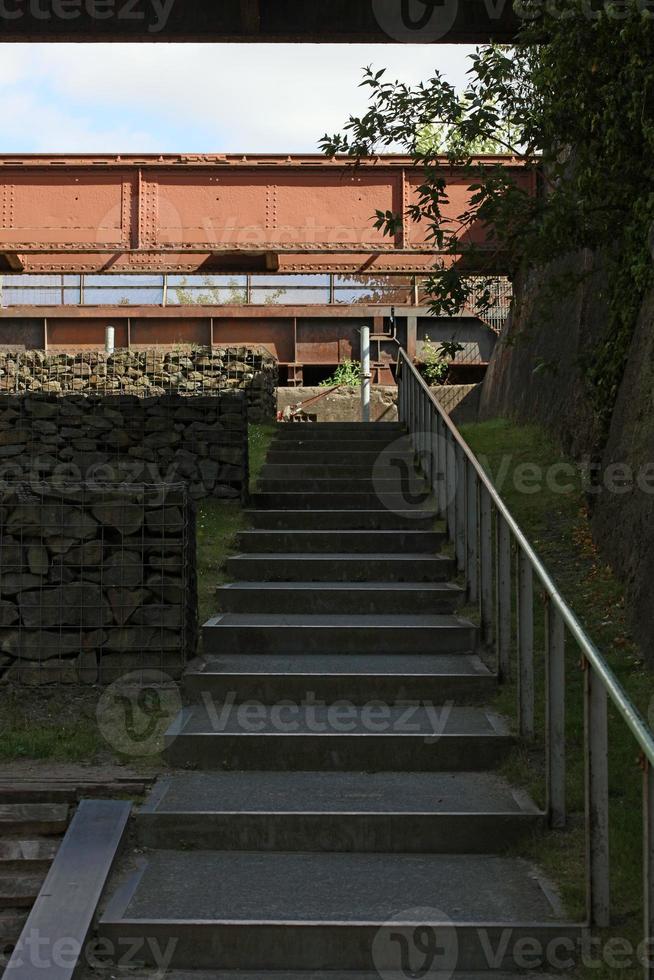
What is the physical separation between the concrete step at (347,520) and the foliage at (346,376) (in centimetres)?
1032

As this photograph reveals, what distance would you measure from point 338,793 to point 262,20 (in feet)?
21.5

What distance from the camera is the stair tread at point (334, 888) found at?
13.6 feet

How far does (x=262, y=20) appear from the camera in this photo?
9.02m

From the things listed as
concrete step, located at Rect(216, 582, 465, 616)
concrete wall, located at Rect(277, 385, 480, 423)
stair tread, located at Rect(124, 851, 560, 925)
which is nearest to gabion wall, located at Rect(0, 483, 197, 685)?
concrete step, located at Rect(216, 582, 465, 616)

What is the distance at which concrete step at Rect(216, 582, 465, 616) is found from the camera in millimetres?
7668

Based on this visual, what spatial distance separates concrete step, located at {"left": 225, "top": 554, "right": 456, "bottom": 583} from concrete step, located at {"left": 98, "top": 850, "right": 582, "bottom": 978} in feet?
12.4

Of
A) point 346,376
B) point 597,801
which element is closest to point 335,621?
point 597,801

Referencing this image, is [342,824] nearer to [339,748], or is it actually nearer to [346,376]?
[339,748]

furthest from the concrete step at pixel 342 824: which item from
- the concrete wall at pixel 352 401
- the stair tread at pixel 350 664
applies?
the concrete wall at pixel 352 401

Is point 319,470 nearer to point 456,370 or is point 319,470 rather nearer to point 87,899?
point 87,899

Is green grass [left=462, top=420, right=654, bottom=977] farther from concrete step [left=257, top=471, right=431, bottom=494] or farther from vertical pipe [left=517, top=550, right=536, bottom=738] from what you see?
concrete step [left=257, top=471, right=431, bottom=494]

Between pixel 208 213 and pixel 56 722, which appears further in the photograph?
pixel 208 213

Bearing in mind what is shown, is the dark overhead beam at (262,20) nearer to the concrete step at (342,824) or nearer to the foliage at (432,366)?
the concrete step at (342,824)

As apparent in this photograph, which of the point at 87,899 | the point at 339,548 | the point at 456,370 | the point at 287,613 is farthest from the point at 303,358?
the point at 87,899
